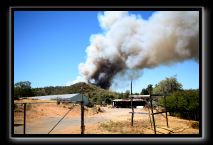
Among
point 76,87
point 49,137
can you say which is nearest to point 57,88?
point 76,87

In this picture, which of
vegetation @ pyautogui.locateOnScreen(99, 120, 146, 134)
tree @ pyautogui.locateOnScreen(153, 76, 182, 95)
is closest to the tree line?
tree @ pyautogui.locateOnScreen(153, 76, 182, 95)

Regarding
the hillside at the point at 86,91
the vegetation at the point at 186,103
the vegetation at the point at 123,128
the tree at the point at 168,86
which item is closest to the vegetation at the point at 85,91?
the hillside at the point at 86,91

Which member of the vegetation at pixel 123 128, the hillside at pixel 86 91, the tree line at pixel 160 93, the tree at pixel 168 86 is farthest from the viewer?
the hillside at pixel 86 91

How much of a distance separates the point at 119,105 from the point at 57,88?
24278 millimetres

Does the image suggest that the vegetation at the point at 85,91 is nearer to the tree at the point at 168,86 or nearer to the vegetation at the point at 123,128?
the tree at the point at 168,86

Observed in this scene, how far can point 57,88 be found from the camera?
196 ft

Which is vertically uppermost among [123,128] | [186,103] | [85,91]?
[186,103]

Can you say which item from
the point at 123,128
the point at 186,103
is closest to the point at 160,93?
the point at 186,103

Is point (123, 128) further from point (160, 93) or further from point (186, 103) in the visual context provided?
point (160, 93)

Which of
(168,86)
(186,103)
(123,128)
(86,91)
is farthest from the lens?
(86,91)

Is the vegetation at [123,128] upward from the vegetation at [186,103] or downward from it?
downward

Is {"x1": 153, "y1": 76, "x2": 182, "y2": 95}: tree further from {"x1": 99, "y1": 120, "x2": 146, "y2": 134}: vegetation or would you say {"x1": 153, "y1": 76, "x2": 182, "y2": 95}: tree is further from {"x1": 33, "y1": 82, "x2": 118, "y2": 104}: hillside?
{"x1": 99, "y1": 120, "x2": 146, "y2": 134}: vegetation

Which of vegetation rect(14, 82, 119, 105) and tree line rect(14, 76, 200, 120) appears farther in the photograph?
vegetation rect(14, 82, 119, 105)
